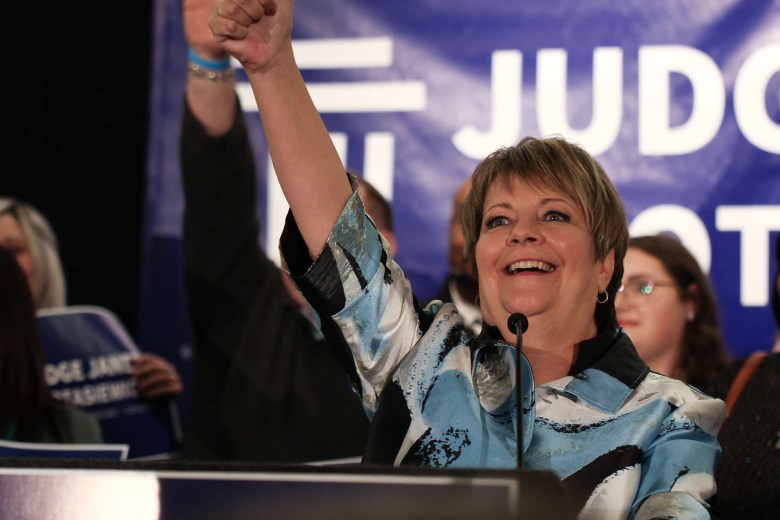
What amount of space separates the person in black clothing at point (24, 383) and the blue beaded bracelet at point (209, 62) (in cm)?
71

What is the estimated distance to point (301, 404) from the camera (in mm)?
2805

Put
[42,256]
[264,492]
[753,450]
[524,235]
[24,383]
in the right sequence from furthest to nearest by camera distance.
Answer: [42,256], [24,383], [753,450], [524,235], [264,492]

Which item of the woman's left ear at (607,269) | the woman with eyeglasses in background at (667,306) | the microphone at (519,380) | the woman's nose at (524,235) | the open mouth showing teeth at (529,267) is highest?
the woman's nose at (524,235)

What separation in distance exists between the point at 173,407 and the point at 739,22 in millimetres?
1890

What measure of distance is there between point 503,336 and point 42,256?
215 cm

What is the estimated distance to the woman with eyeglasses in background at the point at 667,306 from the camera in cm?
271

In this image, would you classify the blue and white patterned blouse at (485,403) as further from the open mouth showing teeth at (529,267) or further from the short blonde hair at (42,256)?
the short blonde hair at (42,256)

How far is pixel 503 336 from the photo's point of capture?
153 cm

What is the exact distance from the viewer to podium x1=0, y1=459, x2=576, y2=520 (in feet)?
2.44

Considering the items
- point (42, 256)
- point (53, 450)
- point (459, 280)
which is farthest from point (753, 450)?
point (42, 256)

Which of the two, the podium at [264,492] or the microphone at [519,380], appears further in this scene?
the microphone at [519,380]

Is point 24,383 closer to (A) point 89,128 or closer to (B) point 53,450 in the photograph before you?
(B) point 53,450

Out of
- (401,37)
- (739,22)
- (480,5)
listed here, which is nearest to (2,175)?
(401,37)

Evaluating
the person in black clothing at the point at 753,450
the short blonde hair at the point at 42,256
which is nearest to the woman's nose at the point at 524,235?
the person in black clothing at the point at 753,450
